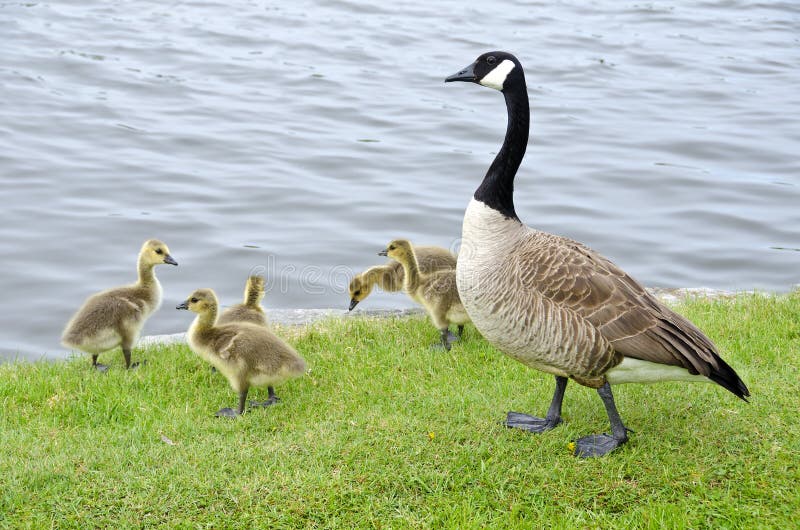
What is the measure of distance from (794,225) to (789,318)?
19.9ft

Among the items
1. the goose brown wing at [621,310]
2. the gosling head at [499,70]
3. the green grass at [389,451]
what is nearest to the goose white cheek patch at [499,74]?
the gosling head at [499,70]

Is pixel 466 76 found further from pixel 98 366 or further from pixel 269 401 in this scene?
pixel 98 366

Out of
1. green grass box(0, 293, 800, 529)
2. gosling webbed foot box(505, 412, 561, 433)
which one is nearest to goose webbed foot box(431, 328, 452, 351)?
green grass box(0, 293, 800, 529)

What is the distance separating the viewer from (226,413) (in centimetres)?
719

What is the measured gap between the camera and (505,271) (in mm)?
6332

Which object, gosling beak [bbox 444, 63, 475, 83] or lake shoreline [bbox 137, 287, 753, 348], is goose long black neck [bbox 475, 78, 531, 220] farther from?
lake shoreline [bbox 137, 287, 753, 348]

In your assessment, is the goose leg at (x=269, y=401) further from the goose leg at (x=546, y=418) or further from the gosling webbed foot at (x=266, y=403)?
the goose leg at (x=546, y=418)

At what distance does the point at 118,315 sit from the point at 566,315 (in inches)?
161

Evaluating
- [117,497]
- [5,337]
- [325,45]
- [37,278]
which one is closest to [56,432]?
[117,497]

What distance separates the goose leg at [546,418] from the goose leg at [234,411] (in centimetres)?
212

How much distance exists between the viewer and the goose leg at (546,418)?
6656 millimetres

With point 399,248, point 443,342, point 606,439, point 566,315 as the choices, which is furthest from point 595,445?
point 399,248

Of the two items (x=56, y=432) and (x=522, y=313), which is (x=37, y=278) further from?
(x=522, y=313)

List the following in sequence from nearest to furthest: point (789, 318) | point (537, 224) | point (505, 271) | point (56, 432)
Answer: point (505, 271) → point (56, 432) → point (789, 318) → point (537, 224)
